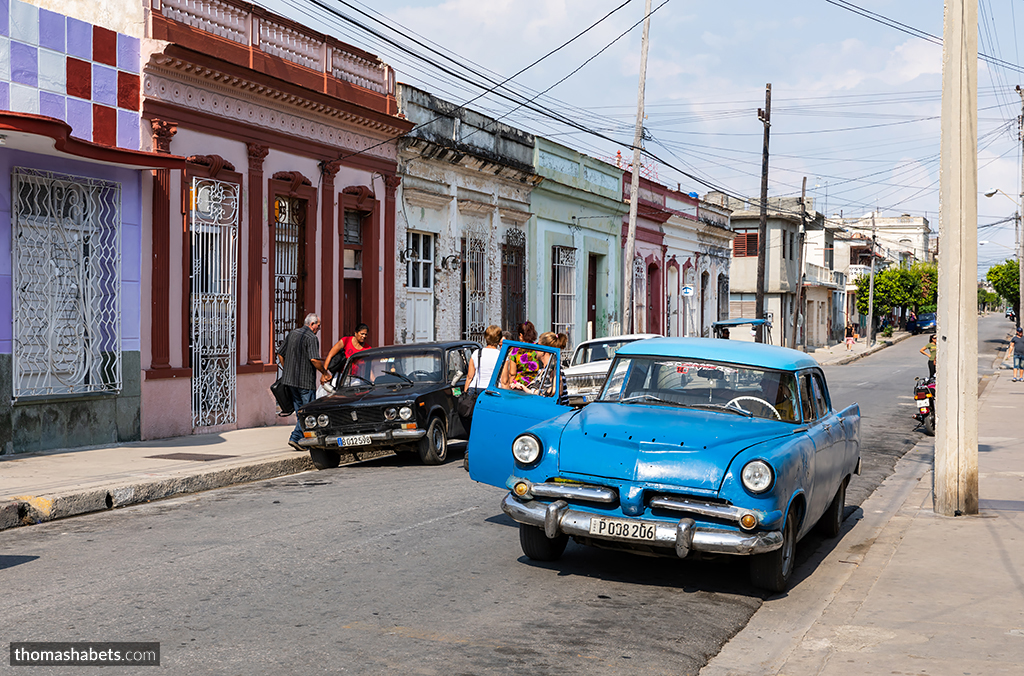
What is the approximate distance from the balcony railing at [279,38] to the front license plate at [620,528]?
11.5 m

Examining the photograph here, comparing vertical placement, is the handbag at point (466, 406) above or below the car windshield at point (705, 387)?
below

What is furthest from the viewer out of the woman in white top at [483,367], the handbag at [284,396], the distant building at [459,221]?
the distant building at [459,221]

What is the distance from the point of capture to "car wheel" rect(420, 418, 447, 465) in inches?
500

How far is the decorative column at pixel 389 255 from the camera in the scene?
2053cm

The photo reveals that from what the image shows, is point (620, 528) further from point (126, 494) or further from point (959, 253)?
point (126, 494)

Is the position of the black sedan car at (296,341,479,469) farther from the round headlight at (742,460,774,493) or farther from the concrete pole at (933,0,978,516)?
the round headlight at (742,460,774,493)

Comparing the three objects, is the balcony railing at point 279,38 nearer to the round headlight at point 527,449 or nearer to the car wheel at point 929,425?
the round headlight at point 527,449

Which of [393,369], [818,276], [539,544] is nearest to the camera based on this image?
[539,544]

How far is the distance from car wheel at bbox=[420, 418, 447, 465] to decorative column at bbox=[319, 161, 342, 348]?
6.22 meters

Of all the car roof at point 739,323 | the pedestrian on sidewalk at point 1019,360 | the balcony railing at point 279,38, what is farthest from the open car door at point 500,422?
the pedestrian on sidewalk at point 1019,360

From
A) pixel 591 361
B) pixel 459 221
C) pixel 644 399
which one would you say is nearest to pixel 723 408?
pixel 644 399

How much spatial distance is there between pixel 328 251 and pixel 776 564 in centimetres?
1348

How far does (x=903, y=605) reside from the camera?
6.22 metres

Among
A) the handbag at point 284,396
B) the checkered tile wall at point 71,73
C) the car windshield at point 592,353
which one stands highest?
the checkered tile wall at point 71,73
